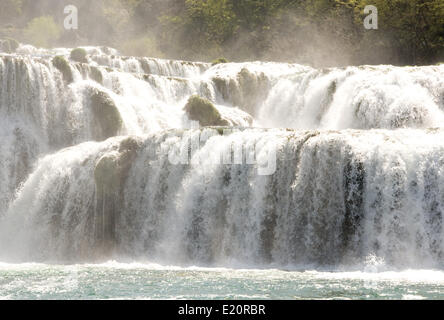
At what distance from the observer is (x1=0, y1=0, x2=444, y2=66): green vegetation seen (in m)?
39.4

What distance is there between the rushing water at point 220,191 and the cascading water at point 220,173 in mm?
43

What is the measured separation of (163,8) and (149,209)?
137ft

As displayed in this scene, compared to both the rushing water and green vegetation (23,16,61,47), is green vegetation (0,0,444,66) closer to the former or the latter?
green vegetation (23,16,61,47)

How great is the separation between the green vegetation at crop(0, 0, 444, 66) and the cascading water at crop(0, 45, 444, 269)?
13.6 meters

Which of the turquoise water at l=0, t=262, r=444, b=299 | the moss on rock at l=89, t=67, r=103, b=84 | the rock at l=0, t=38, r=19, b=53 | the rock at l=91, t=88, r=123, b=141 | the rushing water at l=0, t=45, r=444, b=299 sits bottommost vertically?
the turquoise water at l=0, t=262, r=444, b=299

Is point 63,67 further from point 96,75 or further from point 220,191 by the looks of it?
point 220,191

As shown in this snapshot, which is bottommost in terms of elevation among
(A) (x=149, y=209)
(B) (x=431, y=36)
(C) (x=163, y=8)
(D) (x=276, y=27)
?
(A) (x=149, y=209)

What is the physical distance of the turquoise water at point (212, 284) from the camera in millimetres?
11883

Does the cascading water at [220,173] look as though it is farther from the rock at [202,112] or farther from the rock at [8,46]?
the rock at [8,46]

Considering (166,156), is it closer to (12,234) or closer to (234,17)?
(12,234)

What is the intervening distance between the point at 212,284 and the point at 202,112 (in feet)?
46.9

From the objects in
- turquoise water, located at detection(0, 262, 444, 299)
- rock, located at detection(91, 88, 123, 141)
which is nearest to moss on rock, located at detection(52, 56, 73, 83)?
rock, located at detection(91, 88, 123, 141)

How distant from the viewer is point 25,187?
22156 mm
